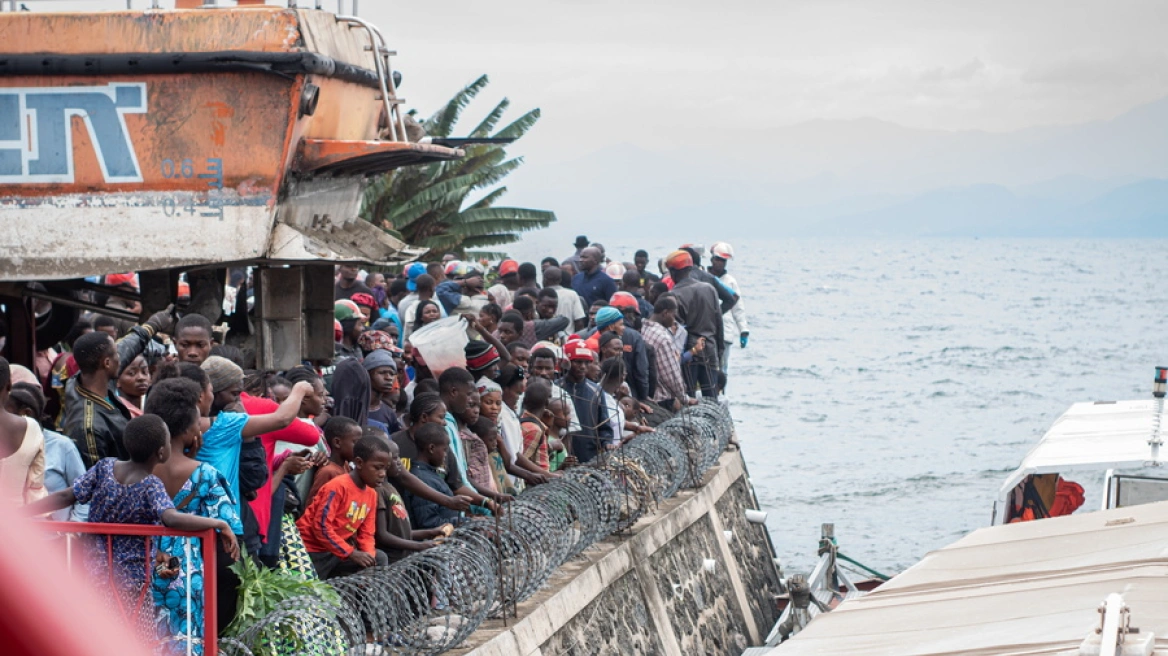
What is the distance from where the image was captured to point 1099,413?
14367 mm

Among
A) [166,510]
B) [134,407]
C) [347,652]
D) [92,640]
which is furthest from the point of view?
[134,407]

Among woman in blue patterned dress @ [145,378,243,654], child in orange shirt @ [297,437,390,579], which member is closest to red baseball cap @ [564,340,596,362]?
child in orange shirt @ [297,437,390,579]

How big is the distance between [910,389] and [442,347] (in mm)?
46350

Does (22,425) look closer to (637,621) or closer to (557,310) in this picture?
(637,621)

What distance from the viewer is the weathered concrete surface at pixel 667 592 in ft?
30.0

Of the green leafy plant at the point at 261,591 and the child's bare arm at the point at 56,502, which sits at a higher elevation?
the child's bare arm at the point at 56,502

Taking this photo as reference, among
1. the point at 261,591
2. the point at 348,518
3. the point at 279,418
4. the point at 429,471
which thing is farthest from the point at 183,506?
the point at 429,471

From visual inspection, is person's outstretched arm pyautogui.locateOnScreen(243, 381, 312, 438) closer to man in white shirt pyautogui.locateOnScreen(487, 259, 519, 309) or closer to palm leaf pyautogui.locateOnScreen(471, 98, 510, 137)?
man in white shirt pyautogui.locateOnScreen(487, 259, 519, 309)

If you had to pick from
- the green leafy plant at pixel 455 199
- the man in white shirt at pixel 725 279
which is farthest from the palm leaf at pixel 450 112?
the man in white shirt at pixel 725 279

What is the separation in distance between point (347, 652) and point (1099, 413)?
1023 centimetres

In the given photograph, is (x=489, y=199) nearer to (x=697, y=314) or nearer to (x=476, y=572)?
(x=697, y=314)

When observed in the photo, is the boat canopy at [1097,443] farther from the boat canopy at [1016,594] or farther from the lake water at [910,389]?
the lake water at [910,389]

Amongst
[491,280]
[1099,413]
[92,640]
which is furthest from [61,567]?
[491,280]

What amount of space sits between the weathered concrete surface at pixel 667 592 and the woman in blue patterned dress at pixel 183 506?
8.51ft
